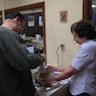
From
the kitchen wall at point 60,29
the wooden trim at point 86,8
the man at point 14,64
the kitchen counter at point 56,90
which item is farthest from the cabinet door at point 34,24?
the man at point 14,64

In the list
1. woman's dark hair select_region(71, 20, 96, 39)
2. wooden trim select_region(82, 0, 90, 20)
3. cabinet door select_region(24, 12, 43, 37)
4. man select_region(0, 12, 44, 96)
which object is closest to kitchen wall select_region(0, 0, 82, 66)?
wooden trim select_region(82, 0, 90, 20)

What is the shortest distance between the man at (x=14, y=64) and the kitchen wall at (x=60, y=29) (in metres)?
1.35

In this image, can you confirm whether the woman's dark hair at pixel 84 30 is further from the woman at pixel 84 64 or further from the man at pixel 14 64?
the man at pixel 14 64

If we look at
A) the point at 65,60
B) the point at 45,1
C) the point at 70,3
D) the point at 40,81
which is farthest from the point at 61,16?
the point at 40,81

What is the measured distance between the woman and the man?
0.36 m

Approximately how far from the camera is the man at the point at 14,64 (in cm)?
131

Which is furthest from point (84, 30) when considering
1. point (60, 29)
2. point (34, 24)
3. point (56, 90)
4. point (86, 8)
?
point (34, 24)

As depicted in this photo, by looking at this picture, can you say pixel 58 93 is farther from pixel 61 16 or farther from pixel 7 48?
pixel 61 16

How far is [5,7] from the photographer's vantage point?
4.05 meters

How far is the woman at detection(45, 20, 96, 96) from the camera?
1575 mm

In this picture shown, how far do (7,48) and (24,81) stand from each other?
1.07 ft

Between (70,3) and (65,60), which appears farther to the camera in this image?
(65,60)

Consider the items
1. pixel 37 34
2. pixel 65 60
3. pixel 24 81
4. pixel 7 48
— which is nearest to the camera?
pixel 7 48

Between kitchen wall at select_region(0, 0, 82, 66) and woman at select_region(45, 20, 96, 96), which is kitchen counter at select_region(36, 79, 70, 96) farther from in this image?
kitchen wall at select_region(0, 0, 82, 66)
